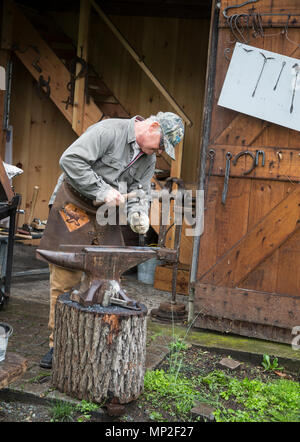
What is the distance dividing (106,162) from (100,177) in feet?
0.50

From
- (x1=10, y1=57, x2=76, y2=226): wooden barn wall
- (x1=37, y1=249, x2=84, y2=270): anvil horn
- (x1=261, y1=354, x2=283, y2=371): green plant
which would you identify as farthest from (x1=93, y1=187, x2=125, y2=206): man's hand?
(x1=10, y1=57, x2=76, y2=226): wooden barn wall

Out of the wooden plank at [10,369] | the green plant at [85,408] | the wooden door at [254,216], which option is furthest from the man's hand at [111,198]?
the wooden door at [254,216]

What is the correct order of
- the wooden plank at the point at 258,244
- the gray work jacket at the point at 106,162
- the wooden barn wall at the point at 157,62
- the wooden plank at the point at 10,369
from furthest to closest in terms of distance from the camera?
1. the wooden barn wall at the point at 157,62
2. the wooden plank at the point at 258,244
3. the gray work jacket at the point at 106,162
4. the wooden plank at the point at 10,369

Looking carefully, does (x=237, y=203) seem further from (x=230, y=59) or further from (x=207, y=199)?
(x=230, y=59)

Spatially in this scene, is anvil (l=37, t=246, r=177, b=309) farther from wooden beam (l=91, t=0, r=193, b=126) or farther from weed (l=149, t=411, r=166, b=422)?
wooden beam (l=91, t=0, r=193, b=126)

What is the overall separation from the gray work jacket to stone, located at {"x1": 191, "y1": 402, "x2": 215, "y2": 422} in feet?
4.76

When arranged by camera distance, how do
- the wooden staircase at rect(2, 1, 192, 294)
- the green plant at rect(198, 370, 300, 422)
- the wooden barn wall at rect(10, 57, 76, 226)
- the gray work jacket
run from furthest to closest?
the wooden barn wall at rect(10, 57, 76, 226) → the wooden staircase at rect(2, 1, 192, 294) → the gray work jacket → the green plant at rect(198, 370, 300, 422)

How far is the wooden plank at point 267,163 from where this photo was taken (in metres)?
4.71

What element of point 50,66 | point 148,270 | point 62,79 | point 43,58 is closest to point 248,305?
point 148,270

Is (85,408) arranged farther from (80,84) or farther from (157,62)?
(157,62)

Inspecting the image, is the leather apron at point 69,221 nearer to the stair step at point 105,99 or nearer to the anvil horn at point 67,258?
the anvil horn at point 67,258

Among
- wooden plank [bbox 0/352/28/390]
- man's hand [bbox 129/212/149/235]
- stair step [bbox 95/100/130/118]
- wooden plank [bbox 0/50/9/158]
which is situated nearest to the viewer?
wooden plank [bbox 0/352/28/390]

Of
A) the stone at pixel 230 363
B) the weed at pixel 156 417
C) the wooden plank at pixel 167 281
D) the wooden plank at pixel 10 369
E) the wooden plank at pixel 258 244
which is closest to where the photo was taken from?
the wooden plank at pixel 10 369

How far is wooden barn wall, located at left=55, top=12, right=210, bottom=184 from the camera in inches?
326
